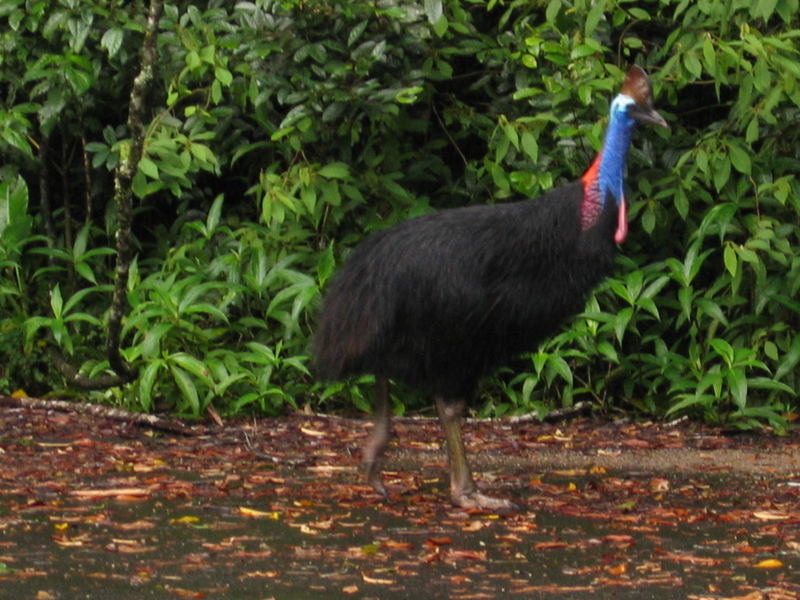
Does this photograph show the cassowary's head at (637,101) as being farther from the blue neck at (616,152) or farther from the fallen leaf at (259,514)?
the fallen leaf at (259,514)

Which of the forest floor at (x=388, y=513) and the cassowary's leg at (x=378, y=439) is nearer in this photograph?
the forest floor at (x=388, y=513)

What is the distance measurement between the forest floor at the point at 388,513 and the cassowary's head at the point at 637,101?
4.64 feet

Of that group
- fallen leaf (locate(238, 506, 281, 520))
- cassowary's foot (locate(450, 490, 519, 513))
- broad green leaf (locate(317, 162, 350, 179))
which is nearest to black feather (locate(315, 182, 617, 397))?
cassowary's foot (locate(450, 490, 519, 513))

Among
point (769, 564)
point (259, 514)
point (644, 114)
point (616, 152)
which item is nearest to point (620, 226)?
point (616, 152)

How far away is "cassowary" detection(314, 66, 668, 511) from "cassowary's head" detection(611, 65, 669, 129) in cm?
10

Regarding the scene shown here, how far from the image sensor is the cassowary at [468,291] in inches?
217

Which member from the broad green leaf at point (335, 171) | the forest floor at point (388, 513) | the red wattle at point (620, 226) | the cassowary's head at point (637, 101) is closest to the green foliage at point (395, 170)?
the broad green leaf at point (335, 171)

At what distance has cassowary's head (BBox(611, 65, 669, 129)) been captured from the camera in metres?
5.82

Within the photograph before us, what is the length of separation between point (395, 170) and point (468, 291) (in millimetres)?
2575

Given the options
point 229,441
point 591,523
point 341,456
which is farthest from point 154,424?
point 591,523

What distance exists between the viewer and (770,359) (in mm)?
7516

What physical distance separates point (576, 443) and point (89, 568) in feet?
9.88

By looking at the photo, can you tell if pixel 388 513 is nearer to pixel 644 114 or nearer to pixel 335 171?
pixel 644 114

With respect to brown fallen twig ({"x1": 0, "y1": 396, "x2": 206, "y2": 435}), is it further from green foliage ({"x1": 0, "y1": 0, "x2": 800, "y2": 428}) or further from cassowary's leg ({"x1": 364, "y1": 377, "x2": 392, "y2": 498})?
cassowary's leg ({"x1": 364, "y1": 377, "x2": 392, "y2": 498})
